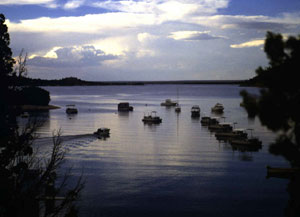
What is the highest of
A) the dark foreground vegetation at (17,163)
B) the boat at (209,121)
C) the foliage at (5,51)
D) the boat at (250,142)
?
the foliage at (5,51)

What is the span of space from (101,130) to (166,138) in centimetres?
1457

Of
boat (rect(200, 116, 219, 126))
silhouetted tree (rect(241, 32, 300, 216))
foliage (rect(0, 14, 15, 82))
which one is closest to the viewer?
silhouetted tree (rect(241, 32, 300, 216))

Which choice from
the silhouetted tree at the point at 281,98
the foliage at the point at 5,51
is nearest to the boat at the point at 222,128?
the foliage at the point at 5,51

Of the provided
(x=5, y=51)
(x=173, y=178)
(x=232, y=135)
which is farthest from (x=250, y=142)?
(x=5, y=51)

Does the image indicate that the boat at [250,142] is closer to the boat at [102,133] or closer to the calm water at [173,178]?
the calm water at [173,178]

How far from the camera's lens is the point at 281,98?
1051cm

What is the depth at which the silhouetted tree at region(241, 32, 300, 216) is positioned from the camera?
10430 millimetres

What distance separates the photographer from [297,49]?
423 inches

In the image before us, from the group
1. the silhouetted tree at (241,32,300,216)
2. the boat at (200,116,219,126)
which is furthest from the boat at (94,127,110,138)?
the silhouetted tree at (241,32,300,216)

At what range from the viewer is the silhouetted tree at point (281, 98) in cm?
1043

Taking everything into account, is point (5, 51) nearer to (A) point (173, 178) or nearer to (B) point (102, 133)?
(A) point (173, 178)

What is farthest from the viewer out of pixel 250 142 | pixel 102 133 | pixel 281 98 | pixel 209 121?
pixel 209 121

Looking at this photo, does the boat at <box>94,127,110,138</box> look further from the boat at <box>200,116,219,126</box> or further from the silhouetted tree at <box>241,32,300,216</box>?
the silhouetted tree at <box>241,32,300,216</box>

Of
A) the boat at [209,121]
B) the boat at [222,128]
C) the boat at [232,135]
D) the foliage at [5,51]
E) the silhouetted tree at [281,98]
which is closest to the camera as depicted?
the silhouetted tree at [281,98]
